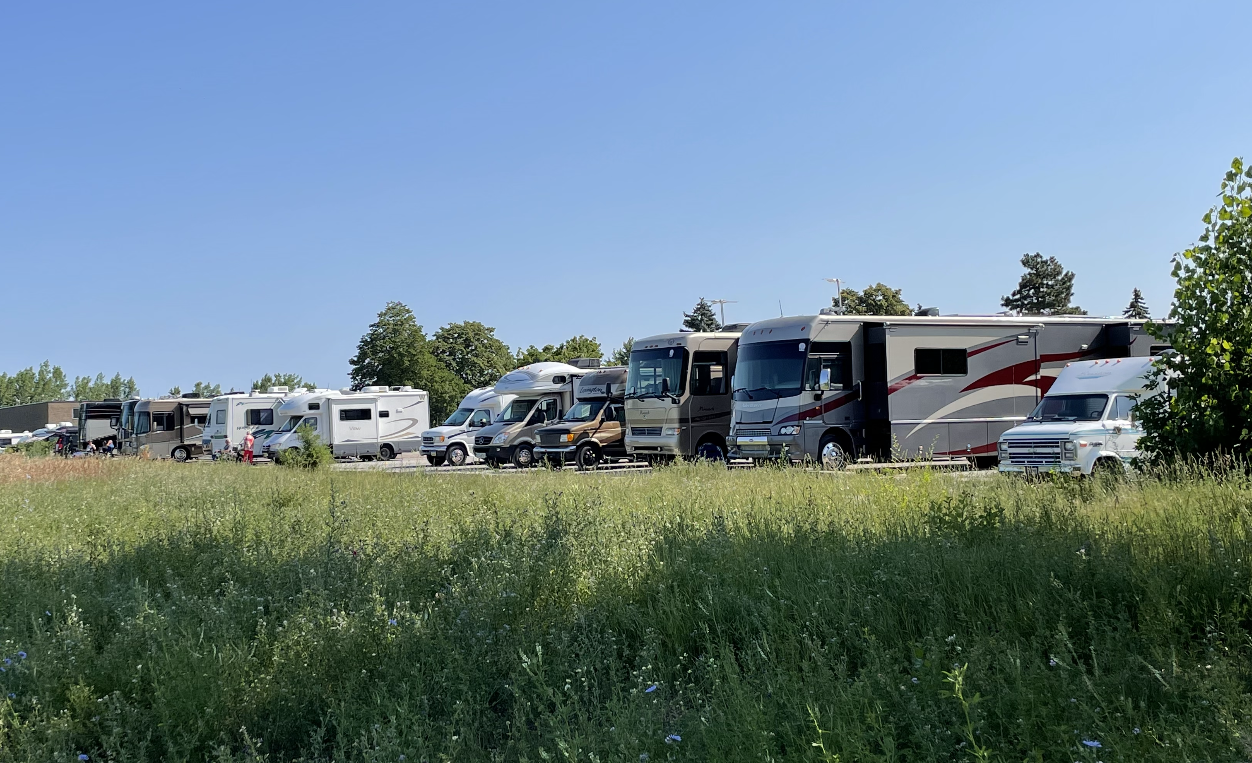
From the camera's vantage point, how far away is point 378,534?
9062 millimetres

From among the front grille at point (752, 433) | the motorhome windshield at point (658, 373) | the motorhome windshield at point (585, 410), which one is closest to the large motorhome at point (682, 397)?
the motorhome windshield at point (658, 373)

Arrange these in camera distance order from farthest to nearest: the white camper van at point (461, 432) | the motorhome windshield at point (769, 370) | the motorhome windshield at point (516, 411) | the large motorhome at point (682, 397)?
1. the white camper van at point (461, 432)
2. the motorhome windshield at point (516, 411)
3. the large motorhome at point (682, 397)
4. the motorhome windshield at point (769, 370)

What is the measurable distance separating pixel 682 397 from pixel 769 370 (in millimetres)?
3307

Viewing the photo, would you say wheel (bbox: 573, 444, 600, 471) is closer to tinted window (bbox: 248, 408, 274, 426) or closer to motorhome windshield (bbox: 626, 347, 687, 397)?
motorhome windshield (bbox: 626, 347, 687, 397)

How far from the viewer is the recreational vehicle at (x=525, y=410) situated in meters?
28.0

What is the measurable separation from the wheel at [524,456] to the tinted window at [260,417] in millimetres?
16334

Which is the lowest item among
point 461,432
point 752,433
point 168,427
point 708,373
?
point 752,433

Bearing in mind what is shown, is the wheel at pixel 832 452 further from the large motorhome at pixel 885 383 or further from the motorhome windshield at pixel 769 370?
the motorhome windshield at pixel 769 370

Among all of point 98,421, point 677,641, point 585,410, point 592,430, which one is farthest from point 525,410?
point 98,421

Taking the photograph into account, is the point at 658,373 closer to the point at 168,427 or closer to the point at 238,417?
the point at 238,417

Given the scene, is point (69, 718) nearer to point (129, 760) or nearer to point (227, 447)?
point (129, 760)

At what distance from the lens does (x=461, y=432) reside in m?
30.9

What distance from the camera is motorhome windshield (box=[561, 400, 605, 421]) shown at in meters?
26.3

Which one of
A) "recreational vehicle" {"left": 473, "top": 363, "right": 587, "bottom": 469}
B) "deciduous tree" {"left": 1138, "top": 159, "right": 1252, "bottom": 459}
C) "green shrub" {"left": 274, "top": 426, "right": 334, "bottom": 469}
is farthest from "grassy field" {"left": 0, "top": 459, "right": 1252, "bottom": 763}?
"recreational vehicle" {"left": 473, "top": 363, "right": 587, "bottom": 469}
